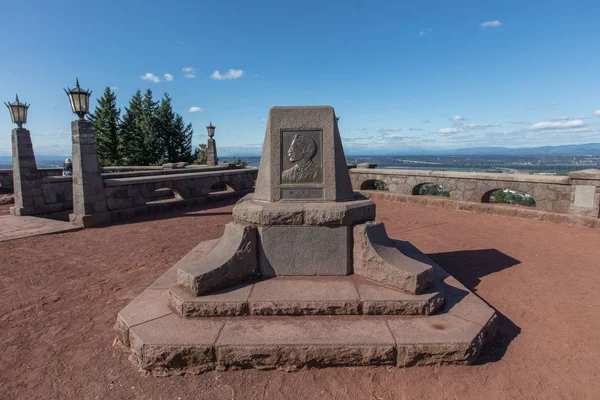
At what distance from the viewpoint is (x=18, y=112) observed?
8758mm

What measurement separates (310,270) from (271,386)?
1.40 m

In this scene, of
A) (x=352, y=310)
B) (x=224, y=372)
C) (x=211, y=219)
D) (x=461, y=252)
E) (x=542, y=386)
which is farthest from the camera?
(x=211, y=219)

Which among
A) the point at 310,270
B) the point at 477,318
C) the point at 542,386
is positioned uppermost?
the point at 310,270

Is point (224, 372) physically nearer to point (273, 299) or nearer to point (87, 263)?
point (273, 299)

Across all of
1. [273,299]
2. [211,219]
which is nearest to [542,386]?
[273,299]

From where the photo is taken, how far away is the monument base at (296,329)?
256 cm

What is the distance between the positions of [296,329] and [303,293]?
46 cm

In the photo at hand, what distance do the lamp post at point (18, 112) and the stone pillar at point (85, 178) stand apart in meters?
2.87

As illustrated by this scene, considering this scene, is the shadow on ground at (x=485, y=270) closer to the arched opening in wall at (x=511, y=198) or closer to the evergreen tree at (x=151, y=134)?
the arched opening in wall at (x=511, y=198)

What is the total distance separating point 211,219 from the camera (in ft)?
27.1

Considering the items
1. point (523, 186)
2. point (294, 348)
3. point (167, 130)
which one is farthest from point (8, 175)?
point (523, 186)

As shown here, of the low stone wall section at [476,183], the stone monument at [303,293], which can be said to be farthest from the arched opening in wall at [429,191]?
the stone monument at [303,293]

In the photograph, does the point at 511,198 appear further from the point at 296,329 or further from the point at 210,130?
the point at 210,130

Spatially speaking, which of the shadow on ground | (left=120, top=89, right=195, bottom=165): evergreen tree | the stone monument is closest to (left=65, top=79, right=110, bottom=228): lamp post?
the stone monument
